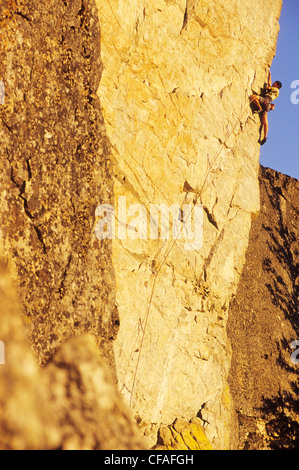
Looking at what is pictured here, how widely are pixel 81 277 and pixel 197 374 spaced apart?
14.3 ft

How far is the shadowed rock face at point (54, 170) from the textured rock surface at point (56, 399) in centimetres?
357

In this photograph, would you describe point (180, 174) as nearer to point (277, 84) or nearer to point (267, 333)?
point (277, 84)

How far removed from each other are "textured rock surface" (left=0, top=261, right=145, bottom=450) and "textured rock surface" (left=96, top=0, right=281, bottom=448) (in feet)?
18.9

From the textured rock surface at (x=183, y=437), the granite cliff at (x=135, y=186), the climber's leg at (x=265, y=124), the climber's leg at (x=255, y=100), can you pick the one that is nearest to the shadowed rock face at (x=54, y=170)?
the granite cliff at (x=135, y=186)

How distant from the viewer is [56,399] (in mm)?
1937

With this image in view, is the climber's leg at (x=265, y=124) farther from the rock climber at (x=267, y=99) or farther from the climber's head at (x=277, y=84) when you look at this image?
the climber's head at (x=277, y=84)

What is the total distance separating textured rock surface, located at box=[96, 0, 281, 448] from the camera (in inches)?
324

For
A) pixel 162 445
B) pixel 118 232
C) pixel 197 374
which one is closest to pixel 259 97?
pixel 118 232

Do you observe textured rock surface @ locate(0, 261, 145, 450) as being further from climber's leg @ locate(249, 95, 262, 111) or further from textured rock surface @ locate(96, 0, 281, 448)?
climber's leg @ locate(249, 95, 262, 111)

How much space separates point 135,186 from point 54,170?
2543 mm

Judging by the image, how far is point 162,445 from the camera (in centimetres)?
833

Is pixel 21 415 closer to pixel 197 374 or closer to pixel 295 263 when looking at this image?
pixel 197 374

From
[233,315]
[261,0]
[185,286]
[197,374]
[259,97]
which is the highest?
[261,0]

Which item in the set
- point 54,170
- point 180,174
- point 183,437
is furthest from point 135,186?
point 183,437
